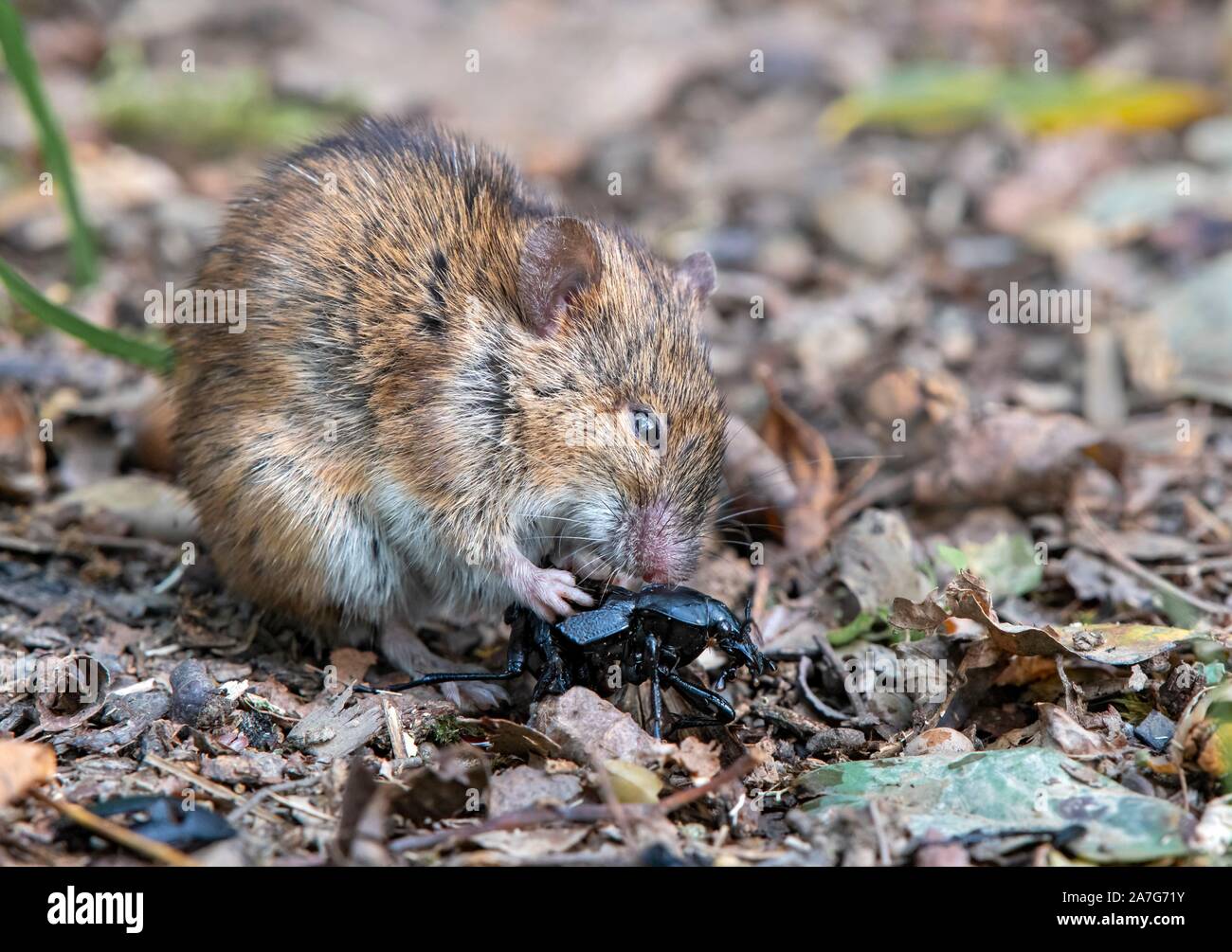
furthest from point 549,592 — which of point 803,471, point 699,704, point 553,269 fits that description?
point 803,471

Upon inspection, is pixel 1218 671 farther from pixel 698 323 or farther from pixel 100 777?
pixel 100 777

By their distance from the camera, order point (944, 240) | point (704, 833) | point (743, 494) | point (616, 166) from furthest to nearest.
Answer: point (616, 166) < point (944, 240) < point (743, 494) < point (704, 833)

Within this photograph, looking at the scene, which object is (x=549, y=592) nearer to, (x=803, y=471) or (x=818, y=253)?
(x=803, y=471)

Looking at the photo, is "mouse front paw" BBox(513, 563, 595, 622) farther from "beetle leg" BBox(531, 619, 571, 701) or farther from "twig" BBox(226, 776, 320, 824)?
"twig" BBox(226, 776, 320, 824)

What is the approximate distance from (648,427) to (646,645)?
3.08ft

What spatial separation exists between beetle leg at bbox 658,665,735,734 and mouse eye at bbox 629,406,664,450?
0.95 meters

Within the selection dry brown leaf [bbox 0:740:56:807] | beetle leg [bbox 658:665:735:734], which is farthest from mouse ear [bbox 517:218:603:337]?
dry brown leaf [bbox 0:740:56:807]

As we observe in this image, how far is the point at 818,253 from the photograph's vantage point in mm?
9945

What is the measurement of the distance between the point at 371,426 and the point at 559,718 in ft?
5.26

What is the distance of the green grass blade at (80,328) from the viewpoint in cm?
593

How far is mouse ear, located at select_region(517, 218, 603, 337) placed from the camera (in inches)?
211
